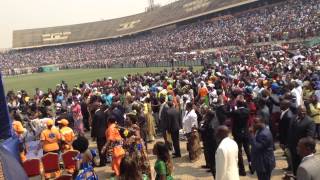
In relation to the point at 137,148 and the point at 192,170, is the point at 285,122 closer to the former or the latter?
the point at 192,170

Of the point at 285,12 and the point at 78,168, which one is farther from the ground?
the point at 285,12

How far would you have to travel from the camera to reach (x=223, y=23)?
190 feet

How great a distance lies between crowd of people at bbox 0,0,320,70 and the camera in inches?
1764

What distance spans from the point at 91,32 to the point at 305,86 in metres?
76.2

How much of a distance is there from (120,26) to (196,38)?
2701 centimetres

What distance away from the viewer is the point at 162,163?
6.61 m

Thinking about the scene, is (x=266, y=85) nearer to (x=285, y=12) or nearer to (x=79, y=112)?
(x=79, y=112)

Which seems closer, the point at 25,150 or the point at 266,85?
the point at 25,150

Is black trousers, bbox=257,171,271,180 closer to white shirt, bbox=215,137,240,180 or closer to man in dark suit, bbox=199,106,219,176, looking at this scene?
white shirt, bbox=215,137,240,180

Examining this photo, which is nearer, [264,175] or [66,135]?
[264,175]

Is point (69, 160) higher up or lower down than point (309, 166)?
lower down

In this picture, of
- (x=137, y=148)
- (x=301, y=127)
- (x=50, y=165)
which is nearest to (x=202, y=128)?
(x=137, y=148)

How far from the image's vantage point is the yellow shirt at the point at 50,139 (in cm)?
977

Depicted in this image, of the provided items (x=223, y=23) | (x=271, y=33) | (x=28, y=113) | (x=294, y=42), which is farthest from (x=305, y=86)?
(x=223, y=23)
